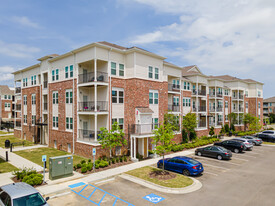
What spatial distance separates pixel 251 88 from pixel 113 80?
43.1 meters

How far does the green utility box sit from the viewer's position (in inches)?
577

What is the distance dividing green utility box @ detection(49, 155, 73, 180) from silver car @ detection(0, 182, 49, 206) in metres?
5.50

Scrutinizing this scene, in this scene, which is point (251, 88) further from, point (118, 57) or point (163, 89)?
point (118, 57)

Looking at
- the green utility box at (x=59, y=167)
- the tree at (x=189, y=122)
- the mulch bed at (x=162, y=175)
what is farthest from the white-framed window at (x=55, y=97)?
the tree at (x=189, y=122)

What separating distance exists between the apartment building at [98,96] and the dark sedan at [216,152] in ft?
20.7

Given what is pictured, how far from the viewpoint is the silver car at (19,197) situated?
8289 millimetres

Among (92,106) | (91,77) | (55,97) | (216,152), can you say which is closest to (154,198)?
(216,152)

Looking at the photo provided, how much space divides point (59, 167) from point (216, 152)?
16.2m

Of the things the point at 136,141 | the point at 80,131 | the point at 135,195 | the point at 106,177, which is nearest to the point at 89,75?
the point at 80,131

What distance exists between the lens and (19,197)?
8.42m

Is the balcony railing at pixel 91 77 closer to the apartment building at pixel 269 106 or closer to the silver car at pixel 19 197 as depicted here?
the silver car at pixel 19 197

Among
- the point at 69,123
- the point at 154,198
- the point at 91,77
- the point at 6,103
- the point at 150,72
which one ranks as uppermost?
the point at 150,72

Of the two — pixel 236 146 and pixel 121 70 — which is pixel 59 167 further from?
pixel 236 146

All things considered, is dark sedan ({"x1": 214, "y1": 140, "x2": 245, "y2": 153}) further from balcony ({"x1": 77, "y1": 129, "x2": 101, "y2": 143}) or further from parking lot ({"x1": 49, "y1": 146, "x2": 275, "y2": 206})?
balcony ({"x1": 77, "y1": 129, "x2": 101, "y2": 143})
